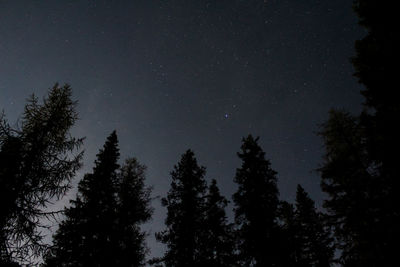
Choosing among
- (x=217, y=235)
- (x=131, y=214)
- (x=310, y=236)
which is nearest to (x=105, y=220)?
(x=131, y=214)

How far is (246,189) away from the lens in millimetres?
15344

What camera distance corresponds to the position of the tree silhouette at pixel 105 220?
12.5 meters

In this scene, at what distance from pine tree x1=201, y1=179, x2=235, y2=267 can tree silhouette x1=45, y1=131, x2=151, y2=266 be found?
4.71 meters

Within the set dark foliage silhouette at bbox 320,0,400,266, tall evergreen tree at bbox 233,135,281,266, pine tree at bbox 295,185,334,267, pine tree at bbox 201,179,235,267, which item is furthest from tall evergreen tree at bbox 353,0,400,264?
pine tree at bbox 295,185,334,267

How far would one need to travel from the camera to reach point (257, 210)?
45.6 feet

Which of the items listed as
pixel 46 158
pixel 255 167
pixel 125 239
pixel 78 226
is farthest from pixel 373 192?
pixel 78 226

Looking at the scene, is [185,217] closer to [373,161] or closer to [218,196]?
[218,196]

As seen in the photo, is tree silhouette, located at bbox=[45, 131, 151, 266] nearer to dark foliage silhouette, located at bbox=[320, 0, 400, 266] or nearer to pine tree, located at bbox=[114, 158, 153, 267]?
pine tree, located at bbox=[114, 158, 153, 267]

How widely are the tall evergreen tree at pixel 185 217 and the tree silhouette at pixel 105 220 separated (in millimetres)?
2008

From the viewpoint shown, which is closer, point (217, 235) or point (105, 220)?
point (105, 220)

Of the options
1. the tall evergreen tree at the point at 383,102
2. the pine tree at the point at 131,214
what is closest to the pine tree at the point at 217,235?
the pine tree at the point at 131,214

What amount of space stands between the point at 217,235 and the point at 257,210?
15.8ft

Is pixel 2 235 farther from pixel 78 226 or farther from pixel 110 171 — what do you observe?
pixel 110 171

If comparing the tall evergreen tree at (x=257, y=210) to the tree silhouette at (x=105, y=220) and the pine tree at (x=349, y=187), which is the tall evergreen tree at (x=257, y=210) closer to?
the pine tree at (x=349, y=187)
